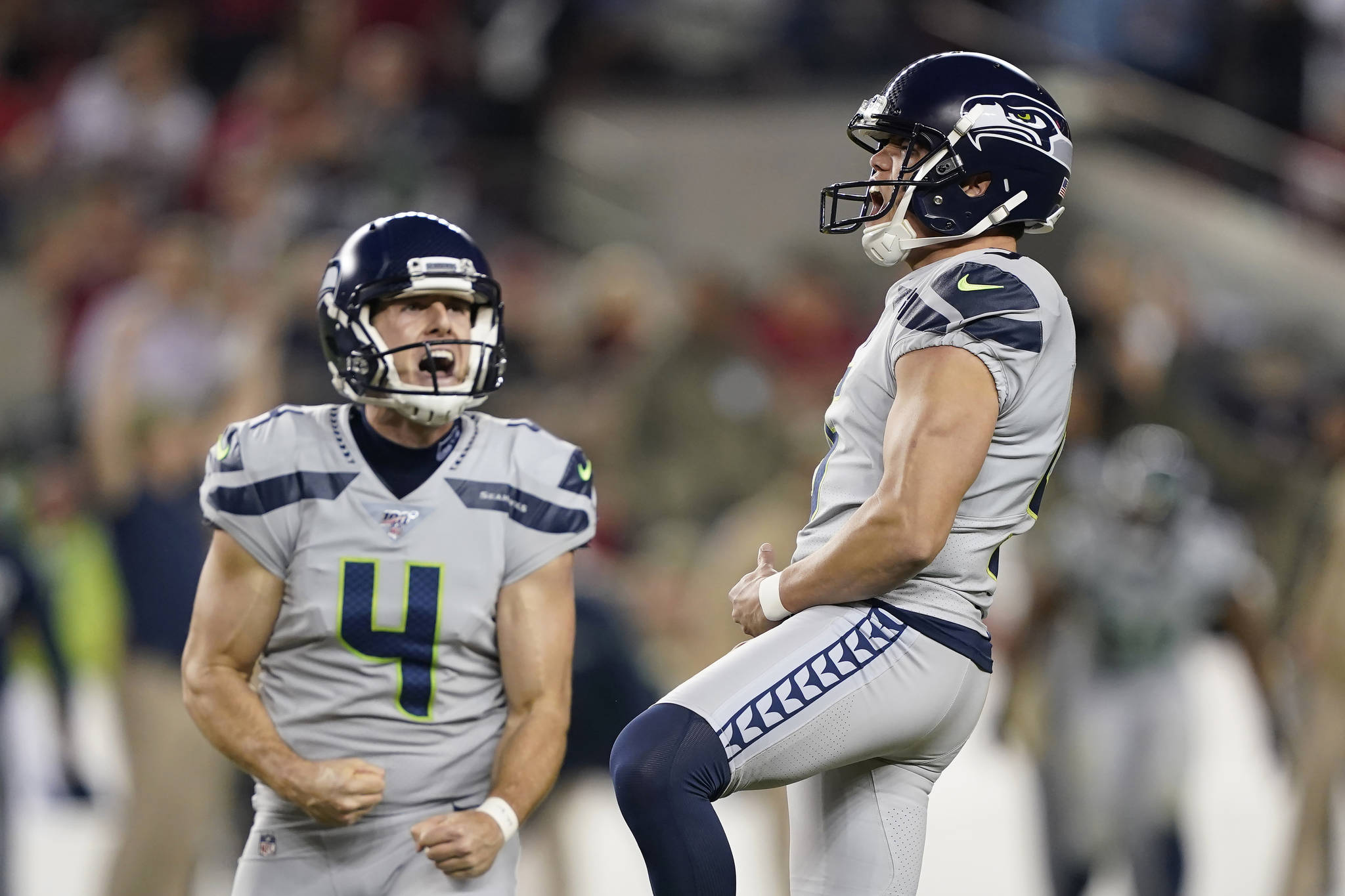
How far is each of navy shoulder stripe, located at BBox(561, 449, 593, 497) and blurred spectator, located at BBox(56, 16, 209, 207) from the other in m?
7.71

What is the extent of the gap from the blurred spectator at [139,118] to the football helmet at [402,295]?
7538mm

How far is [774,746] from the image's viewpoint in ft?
8.21

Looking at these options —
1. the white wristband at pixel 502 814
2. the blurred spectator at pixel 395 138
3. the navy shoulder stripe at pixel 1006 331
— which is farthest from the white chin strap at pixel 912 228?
the blurred spectator at pixel 395 138

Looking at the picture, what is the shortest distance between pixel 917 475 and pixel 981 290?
1.10 feet

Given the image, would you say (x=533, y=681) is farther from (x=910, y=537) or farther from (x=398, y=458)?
(x=910, y=537)

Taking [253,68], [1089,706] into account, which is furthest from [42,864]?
[253,68]

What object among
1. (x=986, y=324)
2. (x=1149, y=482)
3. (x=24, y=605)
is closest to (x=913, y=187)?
(x=986, y=324)

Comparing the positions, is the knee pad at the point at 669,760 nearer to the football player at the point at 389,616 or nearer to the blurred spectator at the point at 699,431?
the football player at the point at 389,616

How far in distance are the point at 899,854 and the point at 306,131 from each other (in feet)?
26.9

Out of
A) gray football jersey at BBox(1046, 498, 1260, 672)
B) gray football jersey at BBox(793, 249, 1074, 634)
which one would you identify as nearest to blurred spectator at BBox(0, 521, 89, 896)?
gray football jersey at BBox(1046, 498, 1260, 672)

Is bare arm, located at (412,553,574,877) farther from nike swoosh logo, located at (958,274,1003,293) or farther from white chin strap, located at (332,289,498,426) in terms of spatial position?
nike swoosh logo, located at (958,274,1003,293)

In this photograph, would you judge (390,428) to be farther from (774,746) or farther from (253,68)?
(253,68)

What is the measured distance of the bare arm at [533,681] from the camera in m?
2.84

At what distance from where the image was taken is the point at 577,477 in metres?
2.97
